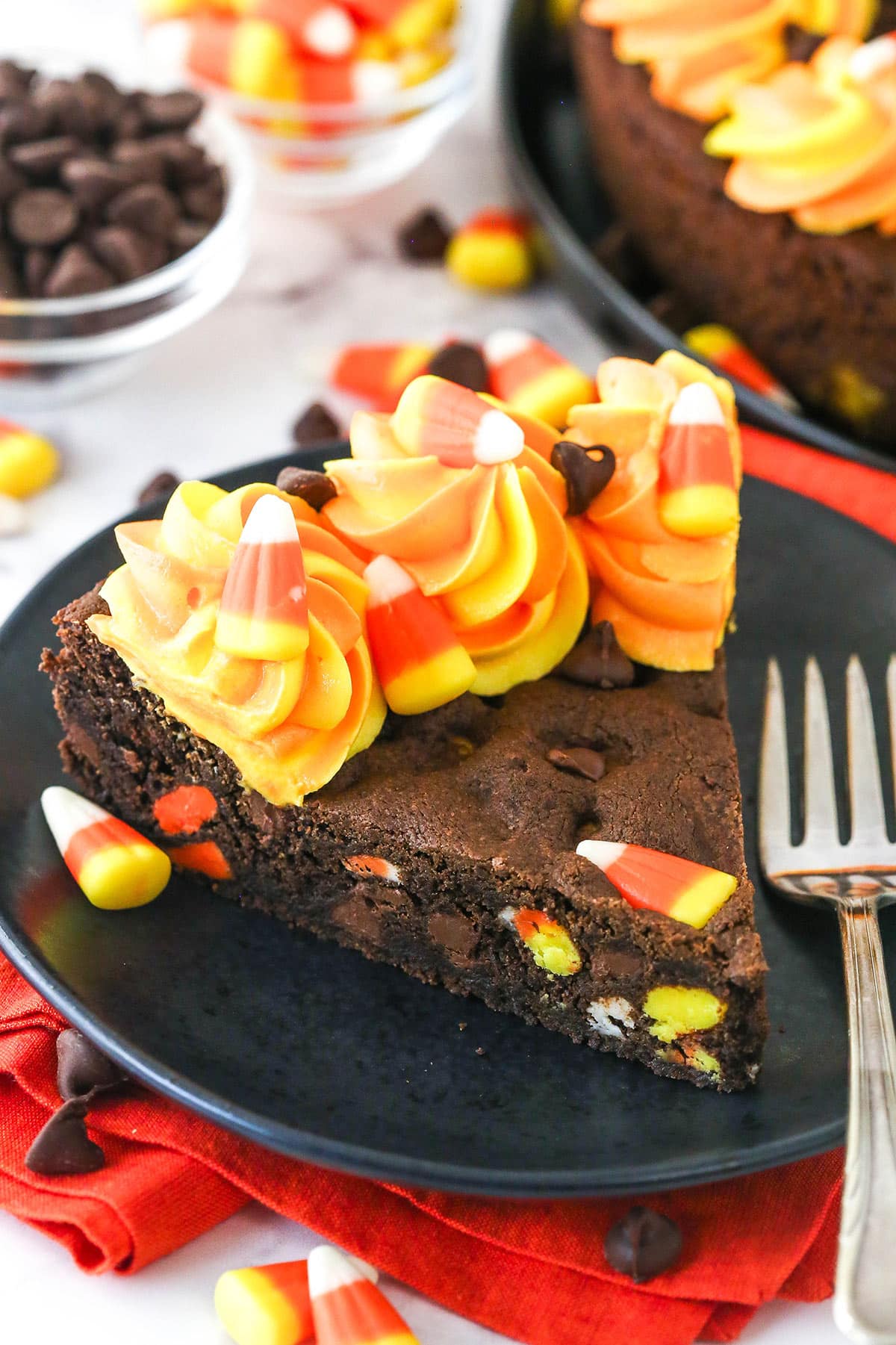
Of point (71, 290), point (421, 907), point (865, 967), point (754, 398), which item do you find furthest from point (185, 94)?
point (865, 967)

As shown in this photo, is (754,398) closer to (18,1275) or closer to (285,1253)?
(285,1253)

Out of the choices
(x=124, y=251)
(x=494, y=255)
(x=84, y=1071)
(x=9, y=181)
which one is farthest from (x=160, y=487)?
(x=494, y=255)

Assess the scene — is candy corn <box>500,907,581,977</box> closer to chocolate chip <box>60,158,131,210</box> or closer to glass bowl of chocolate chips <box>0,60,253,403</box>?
glass bowl of chocolate chips <box>0,60,253,403</box>

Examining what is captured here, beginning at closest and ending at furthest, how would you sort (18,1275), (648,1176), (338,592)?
(648,1176), (18,1275), (338,592)

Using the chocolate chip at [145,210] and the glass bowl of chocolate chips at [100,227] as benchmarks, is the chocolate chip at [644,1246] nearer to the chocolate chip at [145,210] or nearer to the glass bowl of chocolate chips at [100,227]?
the glass bowl of chocolate chips at [100,227]

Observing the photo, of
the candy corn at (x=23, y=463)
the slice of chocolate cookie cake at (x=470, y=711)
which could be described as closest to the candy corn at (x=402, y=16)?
the candy corn at (x=23, y=463)
